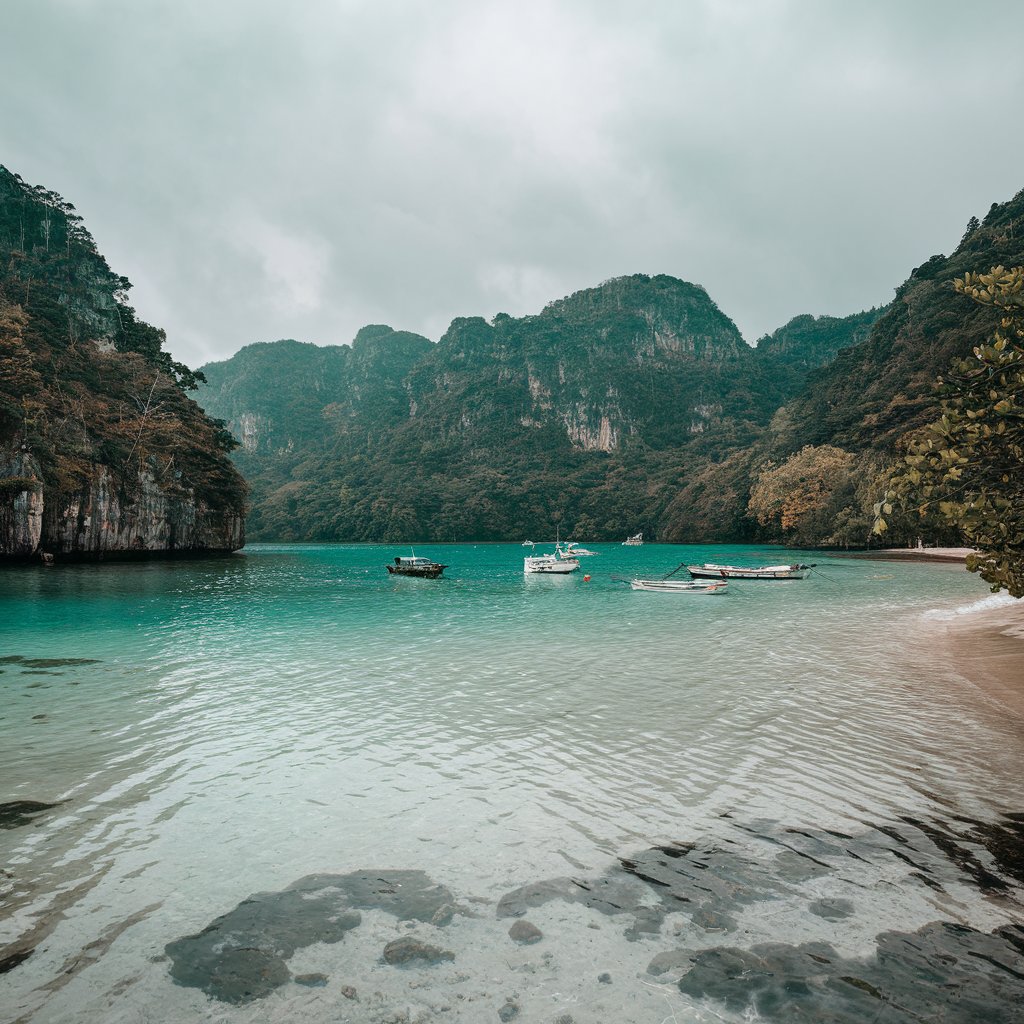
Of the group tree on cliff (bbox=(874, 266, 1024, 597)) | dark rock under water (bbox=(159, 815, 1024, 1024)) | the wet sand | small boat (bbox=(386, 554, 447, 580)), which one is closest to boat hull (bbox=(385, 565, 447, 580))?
small boat (bbox=(386, 554, 447, 580))

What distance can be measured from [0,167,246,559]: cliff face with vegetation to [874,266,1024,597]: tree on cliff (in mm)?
67893

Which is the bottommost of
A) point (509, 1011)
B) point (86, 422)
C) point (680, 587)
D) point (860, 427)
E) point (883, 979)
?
point (680, 587)

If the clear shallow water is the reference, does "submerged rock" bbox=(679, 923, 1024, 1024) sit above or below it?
above

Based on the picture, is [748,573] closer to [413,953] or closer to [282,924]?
[413,953]

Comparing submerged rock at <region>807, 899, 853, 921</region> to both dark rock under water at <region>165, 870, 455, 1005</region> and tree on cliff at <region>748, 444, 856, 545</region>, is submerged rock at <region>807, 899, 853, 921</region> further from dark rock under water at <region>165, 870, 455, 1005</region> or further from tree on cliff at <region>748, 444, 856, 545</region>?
tree on cliff at <region>748, 444, 856, 545</region>

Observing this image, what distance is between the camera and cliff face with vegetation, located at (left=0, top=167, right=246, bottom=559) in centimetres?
5872

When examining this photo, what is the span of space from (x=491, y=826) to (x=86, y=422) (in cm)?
7995

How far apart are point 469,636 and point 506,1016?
22.4 metres

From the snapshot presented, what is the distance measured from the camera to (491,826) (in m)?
8.74

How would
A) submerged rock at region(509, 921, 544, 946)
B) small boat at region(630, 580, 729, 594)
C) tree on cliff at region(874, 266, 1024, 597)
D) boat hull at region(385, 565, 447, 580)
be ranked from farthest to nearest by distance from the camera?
boat hull at region(385, 565, 447, 580), small boat at region(630, 580, 729, 594), tree on cliff at region(874, 266, 1024, 597), submerged rock at region(509, 921, 544, 946)

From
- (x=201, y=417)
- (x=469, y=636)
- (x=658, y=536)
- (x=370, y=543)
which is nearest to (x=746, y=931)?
(x=469, y=636)

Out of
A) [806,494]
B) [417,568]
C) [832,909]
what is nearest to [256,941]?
[832,909]

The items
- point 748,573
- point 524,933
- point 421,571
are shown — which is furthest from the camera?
point 421,571

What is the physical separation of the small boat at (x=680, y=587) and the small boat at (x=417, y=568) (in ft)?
72.2
